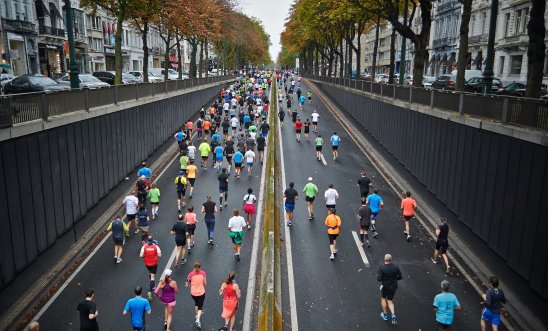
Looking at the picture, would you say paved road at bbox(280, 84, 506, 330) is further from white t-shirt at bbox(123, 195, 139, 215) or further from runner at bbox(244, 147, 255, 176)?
white t-shirt at bbox(123, 195, 139, 215)

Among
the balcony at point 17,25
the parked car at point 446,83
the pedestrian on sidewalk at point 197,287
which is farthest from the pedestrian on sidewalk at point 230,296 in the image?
the balcony at point 17,25

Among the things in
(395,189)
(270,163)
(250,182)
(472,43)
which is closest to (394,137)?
(395,189)

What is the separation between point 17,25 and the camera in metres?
41.9

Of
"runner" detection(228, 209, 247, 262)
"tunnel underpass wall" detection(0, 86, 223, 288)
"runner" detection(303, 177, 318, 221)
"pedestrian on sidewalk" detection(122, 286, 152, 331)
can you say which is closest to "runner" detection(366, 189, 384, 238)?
"runner" detection(303, 177, 318, 221)

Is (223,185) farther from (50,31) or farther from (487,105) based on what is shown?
(50,31)

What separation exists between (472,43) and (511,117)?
44910 mm

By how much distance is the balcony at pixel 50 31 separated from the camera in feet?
155

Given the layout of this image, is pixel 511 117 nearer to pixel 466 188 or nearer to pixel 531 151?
pixel 531 151

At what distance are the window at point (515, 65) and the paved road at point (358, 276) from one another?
30477mm

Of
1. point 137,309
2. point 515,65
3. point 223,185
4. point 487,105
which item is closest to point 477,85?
point 515,65

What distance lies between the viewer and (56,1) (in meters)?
50.5

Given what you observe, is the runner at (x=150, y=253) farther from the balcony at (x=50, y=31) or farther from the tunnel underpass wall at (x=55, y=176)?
the balcony at (x=50, y=31)

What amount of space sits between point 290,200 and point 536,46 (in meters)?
9.98

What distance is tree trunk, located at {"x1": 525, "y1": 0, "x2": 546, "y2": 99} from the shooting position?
14.9 m
